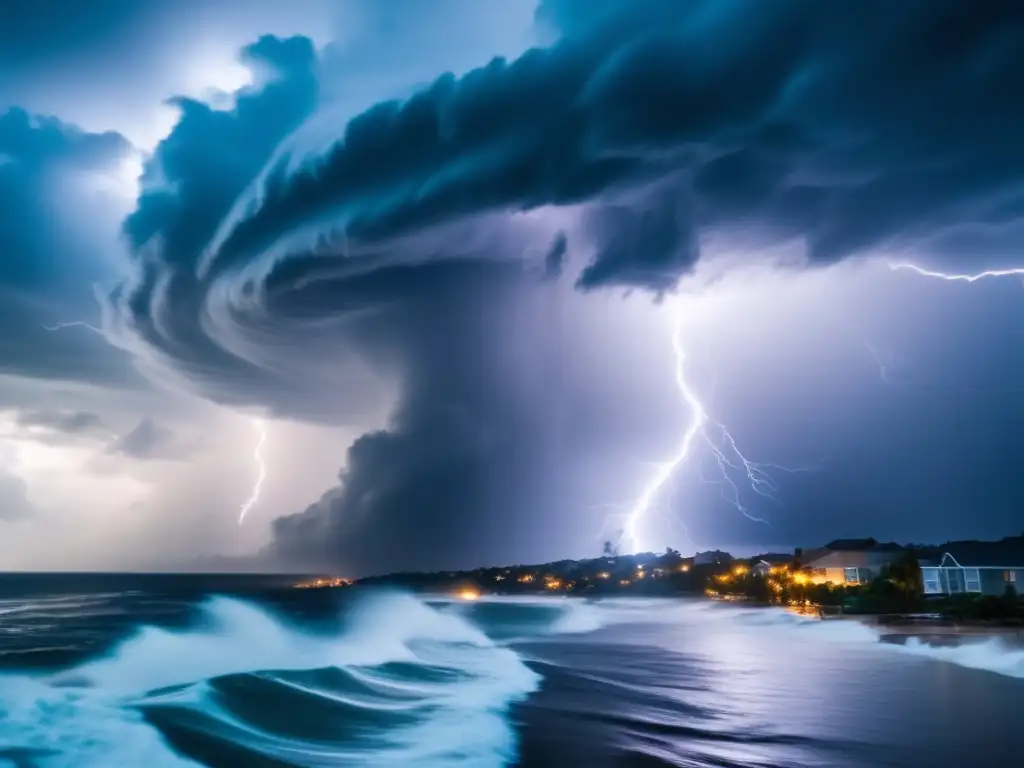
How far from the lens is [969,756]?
44.6 feet

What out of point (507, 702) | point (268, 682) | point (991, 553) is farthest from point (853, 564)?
point (268, 682)

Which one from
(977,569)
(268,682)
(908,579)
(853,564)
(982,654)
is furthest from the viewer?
(853,564)

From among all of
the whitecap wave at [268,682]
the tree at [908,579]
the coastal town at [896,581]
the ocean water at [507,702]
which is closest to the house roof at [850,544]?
the coastal town at [896,581]

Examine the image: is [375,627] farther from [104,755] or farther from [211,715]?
[104,755]

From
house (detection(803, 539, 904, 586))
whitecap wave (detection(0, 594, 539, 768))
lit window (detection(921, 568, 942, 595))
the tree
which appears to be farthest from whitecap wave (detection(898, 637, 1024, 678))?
house (detection(803, 539, 904, 586))

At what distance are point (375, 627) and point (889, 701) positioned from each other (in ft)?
125

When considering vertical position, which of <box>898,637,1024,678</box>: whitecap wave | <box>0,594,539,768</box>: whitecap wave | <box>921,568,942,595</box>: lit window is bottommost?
<box>0,594,539,768</box>: whitecap wave

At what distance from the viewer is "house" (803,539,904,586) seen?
75.4 m

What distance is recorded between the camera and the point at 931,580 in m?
60.3

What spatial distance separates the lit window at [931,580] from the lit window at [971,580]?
2919 mm

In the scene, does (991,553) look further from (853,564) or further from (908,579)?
(853,564)

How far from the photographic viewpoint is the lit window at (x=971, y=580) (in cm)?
5544

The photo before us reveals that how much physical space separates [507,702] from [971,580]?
50167 mm

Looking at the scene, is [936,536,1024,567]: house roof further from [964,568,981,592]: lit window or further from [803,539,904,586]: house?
[803,539,904,586]: house
